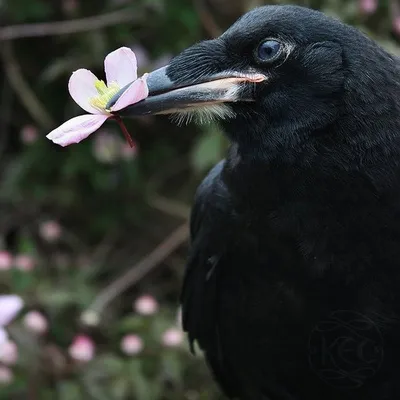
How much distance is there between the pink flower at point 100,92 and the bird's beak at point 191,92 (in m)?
0.03

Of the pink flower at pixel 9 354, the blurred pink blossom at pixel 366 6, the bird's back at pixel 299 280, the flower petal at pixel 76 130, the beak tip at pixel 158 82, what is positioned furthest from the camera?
the blurred pink blossom at pixel 366 6

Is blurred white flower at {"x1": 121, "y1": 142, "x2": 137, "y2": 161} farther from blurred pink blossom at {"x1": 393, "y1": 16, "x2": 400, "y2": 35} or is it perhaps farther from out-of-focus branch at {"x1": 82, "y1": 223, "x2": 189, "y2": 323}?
blurred pink blossom at {"x1": 393, "y1": 16, "x2": 400, "y2": 35}

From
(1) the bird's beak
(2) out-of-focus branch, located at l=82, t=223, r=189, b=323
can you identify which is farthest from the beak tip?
(2) out-of-focus branch, located at l=82, t=223, r=189, b=323

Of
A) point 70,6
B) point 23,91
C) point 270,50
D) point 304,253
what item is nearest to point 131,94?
point 270,50

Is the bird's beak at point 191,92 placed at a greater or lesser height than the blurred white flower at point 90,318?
greater

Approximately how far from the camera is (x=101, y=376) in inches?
74.2

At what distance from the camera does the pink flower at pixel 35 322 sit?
1.90 m

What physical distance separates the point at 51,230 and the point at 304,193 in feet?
4.37

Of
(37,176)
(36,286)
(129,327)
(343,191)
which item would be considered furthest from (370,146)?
(37,176)

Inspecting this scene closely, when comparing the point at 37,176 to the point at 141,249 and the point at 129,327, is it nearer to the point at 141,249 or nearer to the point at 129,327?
the point at 141,249

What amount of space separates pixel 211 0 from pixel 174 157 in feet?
1.61

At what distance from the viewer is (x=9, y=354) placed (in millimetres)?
1821

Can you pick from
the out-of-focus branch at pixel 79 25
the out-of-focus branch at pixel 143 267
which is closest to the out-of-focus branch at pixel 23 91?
the out-of-focus branch at pixel 79 25

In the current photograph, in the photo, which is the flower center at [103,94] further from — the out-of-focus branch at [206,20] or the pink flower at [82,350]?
the out-of-focus branch at [206,20]
